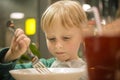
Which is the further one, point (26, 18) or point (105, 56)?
point (26, 18)

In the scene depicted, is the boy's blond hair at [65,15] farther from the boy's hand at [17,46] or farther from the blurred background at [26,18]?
the blurred background at [26,18]

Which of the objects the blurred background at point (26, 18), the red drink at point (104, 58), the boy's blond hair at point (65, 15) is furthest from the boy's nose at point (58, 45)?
the blurred background at point (26, 18)

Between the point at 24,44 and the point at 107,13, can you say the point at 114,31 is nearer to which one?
the point at 107,13

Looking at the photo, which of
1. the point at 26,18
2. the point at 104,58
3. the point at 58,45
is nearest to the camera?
the point at 104,58

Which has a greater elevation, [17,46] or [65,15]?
[65,15]

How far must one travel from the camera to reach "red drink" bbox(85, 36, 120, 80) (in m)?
0.44

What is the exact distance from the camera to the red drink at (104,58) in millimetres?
437

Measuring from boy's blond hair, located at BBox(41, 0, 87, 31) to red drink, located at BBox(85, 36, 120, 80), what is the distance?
0.62 metres

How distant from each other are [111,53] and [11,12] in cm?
232

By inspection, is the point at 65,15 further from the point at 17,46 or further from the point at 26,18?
the point at 26,18

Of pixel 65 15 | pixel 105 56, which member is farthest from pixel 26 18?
pixel 105 56

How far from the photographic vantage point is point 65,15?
113 cm

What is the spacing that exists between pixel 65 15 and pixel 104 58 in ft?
2.28

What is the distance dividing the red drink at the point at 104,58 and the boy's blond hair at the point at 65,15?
0.62m
